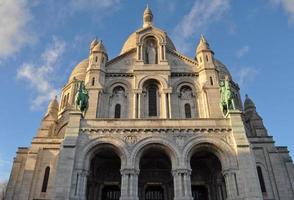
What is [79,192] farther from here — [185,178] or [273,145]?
[273,145]

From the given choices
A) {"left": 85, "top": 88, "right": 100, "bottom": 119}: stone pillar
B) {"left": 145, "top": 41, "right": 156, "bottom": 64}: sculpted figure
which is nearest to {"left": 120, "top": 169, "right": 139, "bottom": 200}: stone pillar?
{"left": 85, "top": 88, "right": 100, "bottom": 119}: stone pillar

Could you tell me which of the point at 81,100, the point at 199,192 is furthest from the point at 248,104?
the point at 81,100

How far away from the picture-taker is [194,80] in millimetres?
28391

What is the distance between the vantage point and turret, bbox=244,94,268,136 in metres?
30.2

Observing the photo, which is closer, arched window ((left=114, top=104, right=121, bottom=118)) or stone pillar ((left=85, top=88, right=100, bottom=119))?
stone pillar ((left=85, top=88, right=100, bottom=119))

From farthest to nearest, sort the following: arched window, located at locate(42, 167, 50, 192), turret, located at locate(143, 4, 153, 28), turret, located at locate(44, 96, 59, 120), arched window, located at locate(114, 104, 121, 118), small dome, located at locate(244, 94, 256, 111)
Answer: turret, located at locate(143, 4, 153, 28)
small dome, located at locate(244, 94, 256, 111)
turret, located at locate(44, 96, 59, 120)
arched window, located at locate(114, 104, 121, 118)
arched window, located at locate(42, 167, 50, 192)

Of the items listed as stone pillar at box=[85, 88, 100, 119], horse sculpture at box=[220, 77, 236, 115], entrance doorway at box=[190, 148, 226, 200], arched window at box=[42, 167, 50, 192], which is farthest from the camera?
stone pillar at box=[85, 88, 100, 119]

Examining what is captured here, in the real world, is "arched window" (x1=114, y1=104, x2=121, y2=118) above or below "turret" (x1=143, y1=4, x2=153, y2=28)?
below

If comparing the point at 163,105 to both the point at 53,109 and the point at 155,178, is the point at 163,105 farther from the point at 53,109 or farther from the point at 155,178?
the point at 53,109

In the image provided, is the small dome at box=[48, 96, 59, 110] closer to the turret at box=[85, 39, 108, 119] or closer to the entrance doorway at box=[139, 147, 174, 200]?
the turret at box=[85, 39, 108, 119]

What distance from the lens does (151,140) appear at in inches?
779

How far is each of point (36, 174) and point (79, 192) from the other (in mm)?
8665

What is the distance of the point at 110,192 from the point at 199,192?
646 centimetres

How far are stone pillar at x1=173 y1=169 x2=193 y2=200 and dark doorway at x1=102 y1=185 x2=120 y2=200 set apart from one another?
5.86 m
